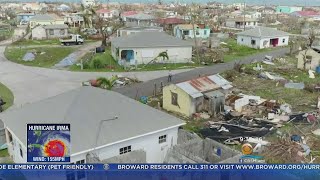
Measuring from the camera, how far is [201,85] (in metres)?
23.8

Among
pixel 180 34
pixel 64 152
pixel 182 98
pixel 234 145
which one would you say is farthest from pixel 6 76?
pixel 180 34

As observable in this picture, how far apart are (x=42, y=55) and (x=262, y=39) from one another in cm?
3020

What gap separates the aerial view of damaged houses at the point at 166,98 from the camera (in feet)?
48.2

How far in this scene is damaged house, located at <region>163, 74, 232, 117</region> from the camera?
2278 centimetres

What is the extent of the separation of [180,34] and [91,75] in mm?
28843

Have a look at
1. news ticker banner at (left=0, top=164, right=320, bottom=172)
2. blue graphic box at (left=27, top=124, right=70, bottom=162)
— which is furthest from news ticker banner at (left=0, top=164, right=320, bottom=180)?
blue graphic box at (left=27, top=124, right=70, bottom=162)

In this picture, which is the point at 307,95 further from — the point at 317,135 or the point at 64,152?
the point at 64,152

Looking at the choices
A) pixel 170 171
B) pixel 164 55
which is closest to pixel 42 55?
pixel 164 55

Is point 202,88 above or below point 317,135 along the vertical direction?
above

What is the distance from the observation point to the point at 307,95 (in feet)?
88.8

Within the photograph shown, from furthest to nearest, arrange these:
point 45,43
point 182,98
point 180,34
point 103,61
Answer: point 180,34 → point 45,43 → point 103,61 → point 182,98

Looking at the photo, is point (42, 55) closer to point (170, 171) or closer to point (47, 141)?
point (47, 141)

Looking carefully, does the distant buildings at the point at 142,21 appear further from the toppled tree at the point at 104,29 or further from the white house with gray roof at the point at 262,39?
the white house with gray roof at the point at 262,39

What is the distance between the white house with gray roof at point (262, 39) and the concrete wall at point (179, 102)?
31582 mm
